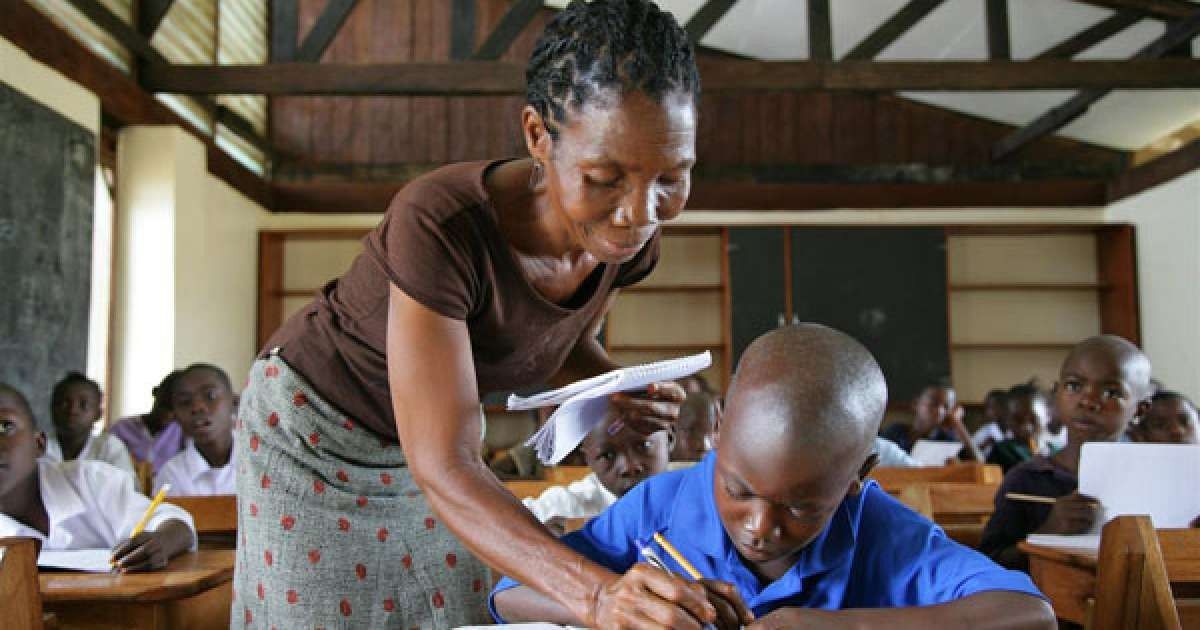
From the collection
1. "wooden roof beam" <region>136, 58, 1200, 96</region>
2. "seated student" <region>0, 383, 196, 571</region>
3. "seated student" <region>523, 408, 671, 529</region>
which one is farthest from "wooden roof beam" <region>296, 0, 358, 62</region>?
"seated student" <region>523, 408, 671, 529</region>

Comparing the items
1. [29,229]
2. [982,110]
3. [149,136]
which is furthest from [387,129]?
[982,110]

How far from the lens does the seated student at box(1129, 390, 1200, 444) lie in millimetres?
3668

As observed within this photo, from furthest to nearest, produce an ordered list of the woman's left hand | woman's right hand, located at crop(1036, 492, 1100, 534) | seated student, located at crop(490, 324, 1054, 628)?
1. woman's right hand, located at crop(1036, 492, 1100, 534)
2. the woman's left hand
3. seated student, located at crop(490, 324, 1054, 628)

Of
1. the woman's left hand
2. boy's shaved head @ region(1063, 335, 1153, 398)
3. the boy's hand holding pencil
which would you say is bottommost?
the boy's hand holding pencil

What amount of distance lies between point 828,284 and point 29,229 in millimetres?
5590

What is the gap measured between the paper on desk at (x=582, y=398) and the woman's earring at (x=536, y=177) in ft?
0.76

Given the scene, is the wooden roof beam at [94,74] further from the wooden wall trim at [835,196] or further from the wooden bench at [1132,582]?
the wooden bench at [1132,582]

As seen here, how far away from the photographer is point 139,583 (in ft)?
6.40

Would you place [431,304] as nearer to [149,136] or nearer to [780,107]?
[149,136]

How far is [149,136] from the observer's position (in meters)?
6.50

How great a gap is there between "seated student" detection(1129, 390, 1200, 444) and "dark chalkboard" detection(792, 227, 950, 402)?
446 cm

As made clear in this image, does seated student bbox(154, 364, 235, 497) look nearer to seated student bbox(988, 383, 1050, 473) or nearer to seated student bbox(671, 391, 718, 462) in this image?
seated student bbox(671, 391, 718, 462)

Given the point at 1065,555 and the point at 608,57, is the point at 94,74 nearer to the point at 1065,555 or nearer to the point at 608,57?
the point at 1065,555

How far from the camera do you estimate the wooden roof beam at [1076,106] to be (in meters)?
6.57
